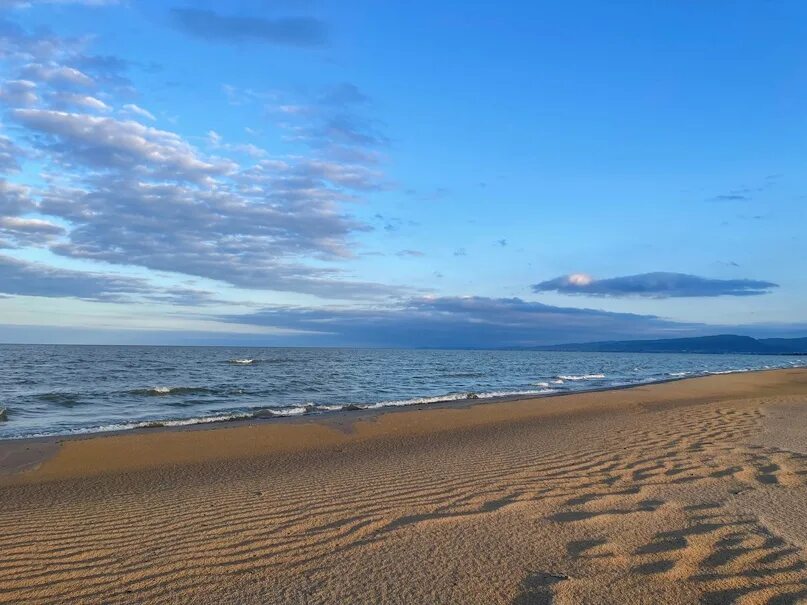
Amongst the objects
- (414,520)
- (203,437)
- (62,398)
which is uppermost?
(414,520)

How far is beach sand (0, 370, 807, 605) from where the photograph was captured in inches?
174

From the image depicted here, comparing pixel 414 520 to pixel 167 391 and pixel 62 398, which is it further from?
pixel 167 391

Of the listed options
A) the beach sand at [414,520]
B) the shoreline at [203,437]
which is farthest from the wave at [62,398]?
the beach sand at [414,520]

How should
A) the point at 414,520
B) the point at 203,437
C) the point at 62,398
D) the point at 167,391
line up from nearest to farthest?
the point at 414,520 < the point at 203,437 < the point at 62,398 < the point at 167,391

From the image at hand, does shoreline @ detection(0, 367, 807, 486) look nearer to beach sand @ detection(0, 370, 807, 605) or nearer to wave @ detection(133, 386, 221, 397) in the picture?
beach sand @ detection(0, 370, 807, 605)

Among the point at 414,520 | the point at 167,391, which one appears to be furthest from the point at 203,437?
the point at 167,391

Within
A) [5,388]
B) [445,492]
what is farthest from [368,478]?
[5,388]

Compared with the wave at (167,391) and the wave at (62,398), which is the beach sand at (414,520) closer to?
the wave at (62,398)

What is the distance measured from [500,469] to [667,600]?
186 inches

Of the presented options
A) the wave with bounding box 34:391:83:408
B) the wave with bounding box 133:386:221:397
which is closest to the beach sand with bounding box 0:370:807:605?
the wave with bounding box 34:391:83:408

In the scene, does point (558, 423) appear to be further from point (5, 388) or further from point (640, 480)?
point (5, 388)

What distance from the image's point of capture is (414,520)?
19.9ft

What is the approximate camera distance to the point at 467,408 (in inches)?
759

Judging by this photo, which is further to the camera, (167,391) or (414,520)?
(167,391)
